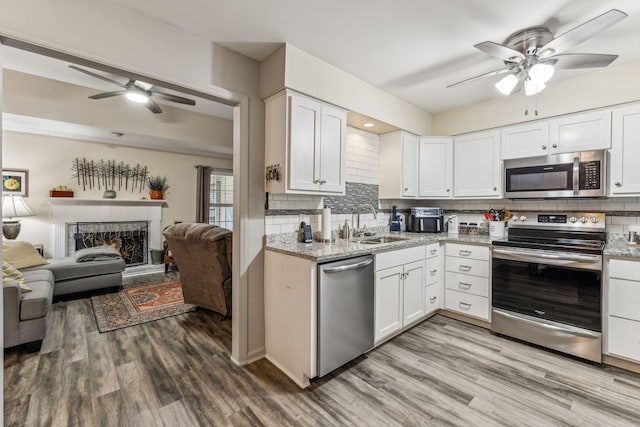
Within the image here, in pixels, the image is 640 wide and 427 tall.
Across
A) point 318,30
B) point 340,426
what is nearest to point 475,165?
point 318,30

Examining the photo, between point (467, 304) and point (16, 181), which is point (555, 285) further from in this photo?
point (16, 181)

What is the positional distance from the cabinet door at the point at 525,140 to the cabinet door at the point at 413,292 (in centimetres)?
162

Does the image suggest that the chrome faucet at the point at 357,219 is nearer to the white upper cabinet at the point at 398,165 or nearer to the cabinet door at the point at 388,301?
the white upper cabinet at the point at 398,165

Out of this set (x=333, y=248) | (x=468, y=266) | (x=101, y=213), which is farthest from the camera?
(x=101, y=213)

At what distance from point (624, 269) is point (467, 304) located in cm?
128

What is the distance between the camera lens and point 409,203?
13.4ft

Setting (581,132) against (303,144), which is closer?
(303,144)

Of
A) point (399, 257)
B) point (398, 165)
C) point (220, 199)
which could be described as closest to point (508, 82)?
point (398, 165)

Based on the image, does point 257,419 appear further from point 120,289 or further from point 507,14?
point 120,289

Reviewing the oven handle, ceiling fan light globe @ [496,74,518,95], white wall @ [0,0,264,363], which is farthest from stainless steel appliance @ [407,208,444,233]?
white wall @ [0,0,264,363]

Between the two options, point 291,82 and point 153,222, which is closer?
point 291,82

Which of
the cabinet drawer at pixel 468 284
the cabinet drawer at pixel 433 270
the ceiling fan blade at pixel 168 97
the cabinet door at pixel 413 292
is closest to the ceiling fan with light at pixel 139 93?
the ceiling fan blade at pixel 168 97

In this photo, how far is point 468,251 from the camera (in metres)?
3.06

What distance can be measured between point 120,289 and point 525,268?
5.26 metres
